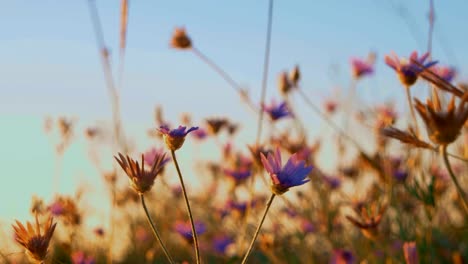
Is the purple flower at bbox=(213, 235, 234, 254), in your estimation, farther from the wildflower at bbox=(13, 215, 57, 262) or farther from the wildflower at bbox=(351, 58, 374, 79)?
the wildflower at bbox=(13, 215, 57, 262)

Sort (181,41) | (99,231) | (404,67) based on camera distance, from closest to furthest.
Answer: (404,67) < (181,41) < (99,231)

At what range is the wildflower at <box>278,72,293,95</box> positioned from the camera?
1911mm

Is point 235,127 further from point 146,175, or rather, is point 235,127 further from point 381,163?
point 146,175

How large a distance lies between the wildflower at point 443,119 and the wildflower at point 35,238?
1.53ft

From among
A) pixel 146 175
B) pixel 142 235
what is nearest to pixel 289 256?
pixel 142 235

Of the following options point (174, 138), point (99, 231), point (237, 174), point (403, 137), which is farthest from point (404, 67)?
point (99, 231)

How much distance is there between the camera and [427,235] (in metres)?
1.40

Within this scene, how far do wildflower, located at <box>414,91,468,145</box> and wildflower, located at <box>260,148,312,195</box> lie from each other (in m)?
0.16

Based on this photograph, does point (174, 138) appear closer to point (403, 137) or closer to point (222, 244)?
point (403, 137)

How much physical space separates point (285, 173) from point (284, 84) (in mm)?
1116

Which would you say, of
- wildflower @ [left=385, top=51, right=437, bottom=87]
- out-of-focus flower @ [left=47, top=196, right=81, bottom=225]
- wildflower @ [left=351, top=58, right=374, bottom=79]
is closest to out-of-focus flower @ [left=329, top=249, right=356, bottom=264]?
wildflower @ [left=385, top=51, right=437, bottom=87]

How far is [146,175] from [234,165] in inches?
53.0

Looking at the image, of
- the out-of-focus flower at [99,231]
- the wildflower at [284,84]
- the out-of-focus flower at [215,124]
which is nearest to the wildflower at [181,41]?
the out-of-focus flower at [215,124]

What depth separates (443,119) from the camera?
0.75 m
